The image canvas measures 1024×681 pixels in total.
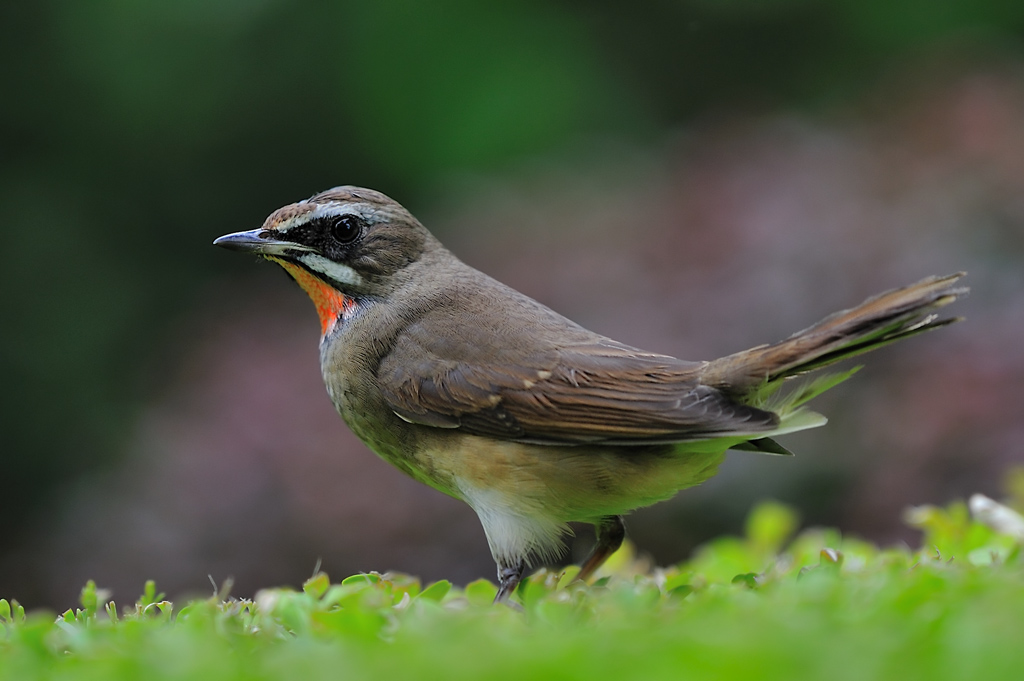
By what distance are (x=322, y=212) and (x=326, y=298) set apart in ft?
1.16

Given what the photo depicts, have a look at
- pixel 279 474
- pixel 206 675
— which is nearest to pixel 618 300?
pixel 279 474

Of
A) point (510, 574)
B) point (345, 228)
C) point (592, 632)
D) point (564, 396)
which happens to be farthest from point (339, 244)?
point (592, 632)

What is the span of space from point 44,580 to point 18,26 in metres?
4.25

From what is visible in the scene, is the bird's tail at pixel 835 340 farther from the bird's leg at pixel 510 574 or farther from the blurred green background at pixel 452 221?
the blurred green background at pixel 452 221

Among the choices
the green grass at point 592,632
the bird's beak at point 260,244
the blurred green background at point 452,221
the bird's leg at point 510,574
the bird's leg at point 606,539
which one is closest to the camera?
the green grass at point 592,632

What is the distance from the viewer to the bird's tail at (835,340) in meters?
3.17

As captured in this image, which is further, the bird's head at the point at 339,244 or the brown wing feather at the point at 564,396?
the bird's head at the point at 339,244

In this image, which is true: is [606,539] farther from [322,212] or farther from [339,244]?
[322,212]

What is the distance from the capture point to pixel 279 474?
6566 mm

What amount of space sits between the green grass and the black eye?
1.36 m

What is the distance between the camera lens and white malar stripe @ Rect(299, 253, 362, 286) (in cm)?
417

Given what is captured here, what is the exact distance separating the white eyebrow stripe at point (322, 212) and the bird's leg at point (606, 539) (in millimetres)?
1416

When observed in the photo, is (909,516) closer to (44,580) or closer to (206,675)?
(206,675)

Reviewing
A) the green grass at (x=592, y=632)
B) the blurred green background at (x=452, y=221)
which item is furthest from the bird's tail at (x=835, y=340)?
the blurred green background at (x=452, y=221)
